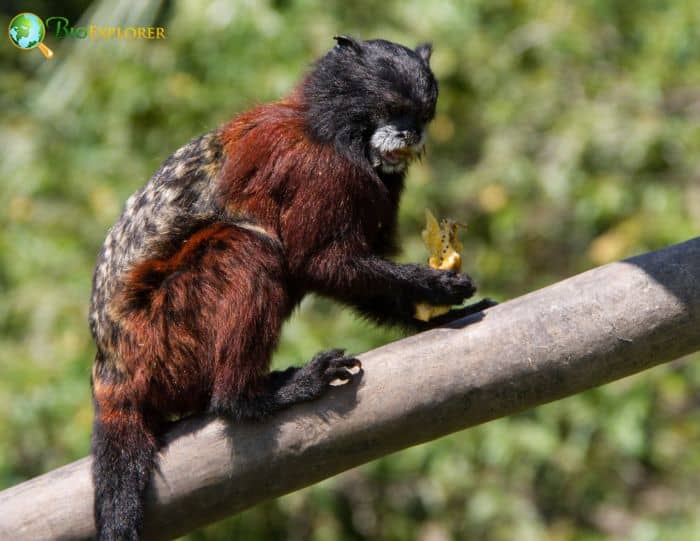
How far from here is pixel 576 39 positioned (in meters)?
7.61

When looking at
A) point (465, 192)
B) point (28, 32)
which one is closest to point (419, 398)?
point (465, 192)

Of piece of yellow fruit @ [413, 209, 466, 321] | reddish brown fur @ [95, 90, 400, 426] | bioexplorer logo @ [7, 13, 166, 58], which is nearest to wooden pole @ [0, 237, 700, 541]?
reddish brown fur @ [95, 90, 400, 426]

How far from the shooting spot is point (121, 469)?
150 inches

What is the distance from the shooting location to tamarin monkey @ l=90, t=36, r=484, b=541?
391cm

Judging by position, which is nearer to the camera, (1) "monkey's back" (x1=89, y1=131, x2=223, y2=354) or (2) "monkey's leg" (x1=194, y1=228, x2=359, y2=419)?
(2) "monkey's leg" (x1=194, y1=228, x2=359, y2=419)

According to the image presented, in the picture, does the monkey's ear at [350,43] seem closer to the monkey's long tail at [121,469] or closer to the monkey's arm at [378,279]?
the monkey's arm at [378,279]

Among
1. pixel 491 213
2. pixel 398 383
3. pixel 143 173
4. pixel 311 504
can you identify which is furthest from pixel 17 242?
pixel 398 383

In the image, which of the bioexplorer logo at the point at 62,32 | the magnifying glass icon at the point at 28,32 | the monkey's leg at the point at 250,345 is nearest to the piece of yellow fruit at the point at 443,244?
the monkey's leg at the point at 250,345

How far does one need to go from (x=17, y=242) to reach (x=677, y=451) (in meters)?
5.09

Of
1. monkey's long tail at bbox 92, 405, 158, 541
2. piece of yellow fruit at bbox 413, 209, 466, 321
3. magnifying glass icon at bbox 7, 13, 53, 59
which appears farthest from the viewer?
magnifying glass icon at bbox 7, 13, 53, 59

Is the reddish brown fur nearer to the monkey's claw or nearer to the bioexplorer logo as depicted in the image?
the monkey's claw

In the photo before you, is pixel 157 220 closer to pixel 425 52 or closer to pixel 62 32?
pixel 425 52

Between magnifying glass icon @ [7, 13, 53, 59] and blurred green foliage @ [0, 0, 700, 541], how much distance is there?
0.34 meters

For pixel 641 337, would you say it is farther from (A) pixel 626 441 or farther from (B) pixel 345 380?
(A) pixel 626 441
